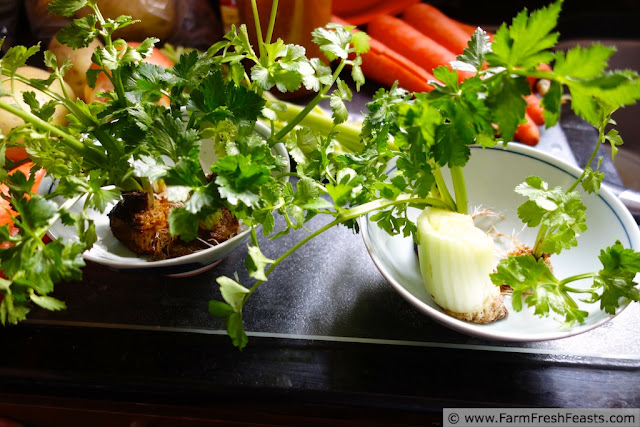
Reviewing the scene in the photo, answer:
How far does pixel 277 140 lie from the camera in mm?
667

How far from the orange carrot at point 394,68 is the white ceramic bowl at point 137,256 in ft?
1.54

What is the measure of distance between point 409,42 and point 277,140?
2.24 feet

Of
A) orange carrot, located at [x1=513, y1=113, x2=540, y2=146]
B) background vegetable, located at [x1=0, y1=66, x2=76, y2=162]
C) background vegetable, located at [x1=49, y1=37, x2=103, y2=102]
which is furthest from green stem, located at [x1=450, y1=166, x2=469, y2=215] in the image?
background vegetable, located at [x1=49, y1=37, x2=103, y2=102]

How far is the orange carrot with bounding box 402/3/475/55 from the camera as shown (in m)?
1.22

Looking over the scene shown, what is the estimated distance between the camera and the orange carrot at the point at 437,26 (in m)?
1.22

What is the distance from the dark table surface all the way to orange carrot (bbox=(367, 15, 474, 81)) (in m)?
0.65

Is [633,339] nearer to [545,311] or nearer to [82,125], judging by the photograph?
[545,311]

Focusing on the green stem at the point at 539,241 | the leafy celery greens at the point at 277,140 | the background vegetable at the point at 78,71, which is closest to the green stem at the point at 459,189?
the leafy celery greens at the point at 277,140

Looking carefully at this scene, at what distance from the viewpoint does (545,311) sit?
0.53 m

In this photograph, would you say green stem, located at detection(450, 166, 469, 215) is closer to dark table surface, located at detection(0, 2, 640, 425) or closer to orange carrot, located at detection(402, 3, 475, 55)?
dark table surface, located at detection(0, 2, 640, 425)

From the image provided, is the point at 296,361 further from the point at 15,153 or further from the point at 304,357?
the point at 15,153

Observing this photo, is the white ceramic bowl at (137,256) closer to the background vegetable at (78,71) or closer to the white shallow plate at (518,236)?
the white shallow plate at (518,236)

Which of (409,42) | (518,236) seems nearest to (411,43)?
(409,42)

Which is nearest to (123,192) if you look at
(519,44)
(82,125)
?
(82,125)
